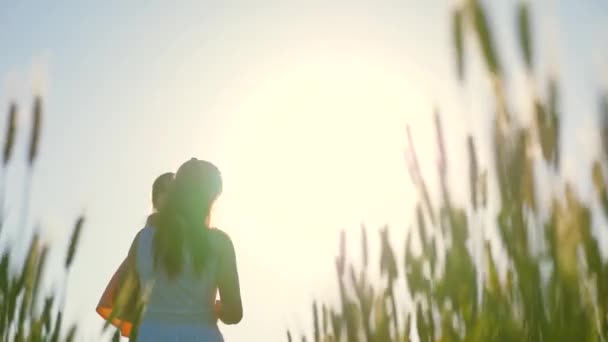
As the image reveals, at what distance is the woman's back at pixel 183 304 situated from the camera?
2.28m

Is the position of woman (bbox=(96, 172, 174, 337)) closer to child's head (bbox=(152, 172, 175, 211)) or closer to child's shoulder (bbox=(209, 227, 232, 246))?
child's head (bbox=(152, 172, 175, 211))

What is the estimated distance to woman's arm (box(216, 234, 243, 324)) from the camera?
238 centimetres

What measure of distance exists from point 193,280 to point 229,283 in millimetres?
138

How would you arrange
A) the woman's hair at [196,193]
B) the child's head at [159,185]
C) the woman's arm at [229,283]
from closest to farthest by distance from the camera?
the woman's hair at [196,193]
the woman's arm at [229,283]
the child's head at [159,185]

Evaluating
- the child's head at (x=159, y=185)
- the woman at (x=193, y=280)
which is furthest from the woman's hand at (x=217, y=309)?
the child's head at (x=159, y=185)

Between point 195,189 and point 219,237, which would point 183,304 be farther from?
point 195,189

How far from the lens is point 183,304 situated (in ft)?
7.54

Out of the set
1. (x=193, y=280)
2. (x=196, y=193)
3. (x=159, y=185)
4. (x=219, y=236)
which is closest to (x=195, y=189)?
(x=196, y=193)

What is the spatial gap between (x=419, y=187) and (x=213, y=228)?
43.2 inches

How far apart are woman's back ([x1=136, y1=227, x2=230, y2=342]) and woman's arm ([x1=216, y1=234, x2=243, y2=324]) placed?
A: 2 centimetres

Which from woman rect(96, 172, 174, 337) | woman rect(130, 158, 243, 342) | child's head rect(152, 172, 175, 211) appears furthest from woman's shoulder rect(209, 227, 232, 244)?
child's head rect(152, 172, 175, 211)

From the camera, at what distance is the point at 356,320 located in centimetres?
172

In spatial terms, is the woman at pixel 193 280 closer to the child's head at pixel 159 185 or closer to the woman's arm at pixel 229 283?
the woman's arm at pixel 229 283

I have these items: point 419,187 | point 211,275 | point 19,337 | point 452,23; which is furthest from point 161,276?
point 452,23
